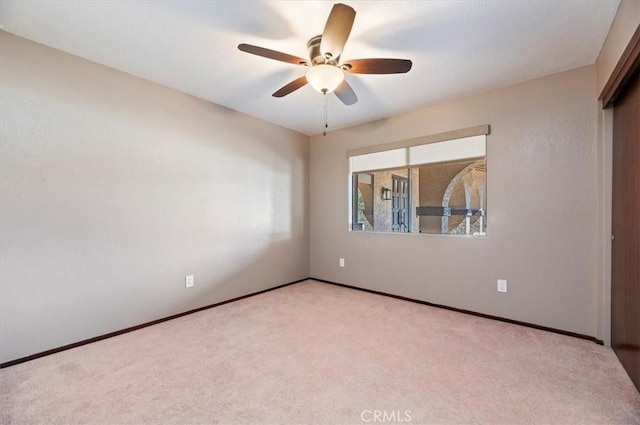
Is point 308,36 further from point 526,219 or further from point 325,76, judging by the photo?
point 526,219

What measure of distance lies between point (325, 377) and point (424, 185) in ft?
7.91

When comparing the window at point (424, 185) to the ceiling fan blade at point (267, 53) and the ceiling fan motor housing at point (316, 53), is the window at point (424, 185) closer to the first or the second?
the ceiling fan motor housing at point (316, 53)

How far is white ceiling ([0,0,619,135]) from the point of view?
1726mm

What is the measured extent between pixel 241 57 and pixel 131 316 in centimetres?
242

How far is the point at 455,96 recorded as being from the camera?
9.74 ft

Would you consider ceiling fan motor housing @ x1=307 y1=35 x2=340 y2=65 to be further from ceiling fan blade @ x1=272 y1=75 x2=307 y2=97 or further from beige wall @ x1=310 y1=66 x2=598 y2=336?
beige wall @ x1=310 y1=66 x2=598 y2=336

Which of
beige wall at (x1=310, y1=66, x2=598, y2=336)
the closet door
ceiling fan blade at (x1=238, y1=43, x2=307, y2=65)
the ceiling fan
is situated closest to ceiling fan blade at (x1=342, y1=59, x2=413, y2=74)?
the ceiling fan

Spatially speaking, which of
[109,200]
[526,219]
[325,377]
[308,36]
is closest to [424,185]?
[526,219]

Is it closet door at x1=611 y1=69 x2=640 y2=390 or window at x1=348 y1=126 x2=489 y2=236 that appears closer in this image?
A: closet door at x1=611 y1=69 x2=640 y2=390

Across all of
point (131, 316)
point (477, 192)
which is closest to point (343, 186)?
point (477, 192)

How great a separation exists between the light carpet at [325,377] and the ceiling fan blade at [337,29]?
2030 millimetres

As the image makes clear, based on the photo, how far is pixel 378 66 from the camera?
1.87 metres

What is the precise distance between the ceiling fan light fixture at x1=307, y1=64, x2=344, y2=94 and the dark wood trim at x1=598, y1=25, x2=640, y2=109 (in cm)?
157

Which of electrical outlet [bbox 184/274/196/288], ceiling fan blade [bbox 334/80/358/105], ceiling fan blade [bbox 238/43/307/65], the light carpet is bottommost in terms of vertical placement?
the light carpet
